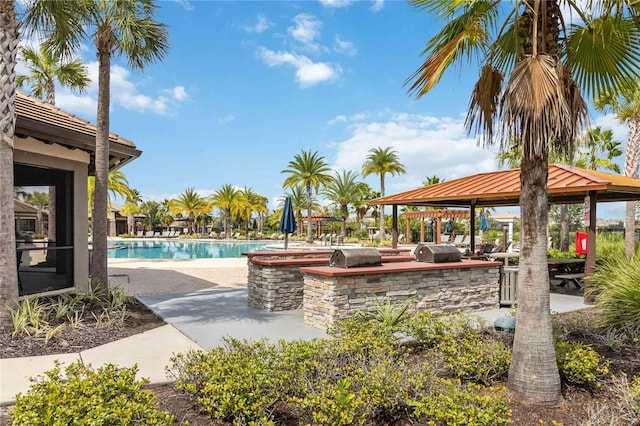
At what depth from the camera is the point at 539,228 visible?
4.03 meters

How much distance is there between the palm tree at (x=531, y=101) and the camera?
3773 millimetres

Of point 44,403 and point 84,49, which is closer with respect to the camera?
point 44,403

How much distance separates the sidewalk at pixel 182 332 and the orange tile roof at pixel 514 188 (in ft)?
8.58

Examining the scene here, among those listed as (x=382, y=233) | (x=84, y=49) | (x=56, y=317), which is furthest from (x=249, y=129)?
(x=56, y=317)

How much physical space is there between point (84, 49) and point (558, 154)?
888cm

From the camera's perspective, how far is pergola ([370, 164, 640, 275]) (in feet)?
29.9

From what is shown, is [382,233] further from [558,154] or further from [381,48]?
[558,154]

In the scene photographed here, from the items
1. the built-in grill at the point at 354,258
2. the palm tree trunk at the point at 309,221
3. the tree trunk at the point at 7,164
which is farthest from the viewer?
the palm tree trunk at the point at 309,221

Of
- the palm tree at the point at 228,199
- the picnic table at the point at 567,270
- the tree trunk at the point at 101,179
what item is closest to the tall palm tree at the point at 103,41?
the tree trunk at the point at 101,179

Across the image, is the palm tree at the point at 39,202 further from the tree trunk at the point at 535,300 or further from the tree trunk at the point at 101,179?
the tree trunk at the point at 535,300

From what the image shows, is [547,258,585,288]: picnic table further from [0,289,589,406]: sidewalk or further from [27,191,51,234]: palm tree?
[27,191,51,234]: palm tree

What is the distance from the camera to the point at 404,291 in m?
7.68

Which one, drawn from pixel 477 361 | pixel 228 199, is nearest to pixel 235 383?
pixel 477 361

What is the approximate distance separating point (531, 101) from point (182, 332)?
575 cm
